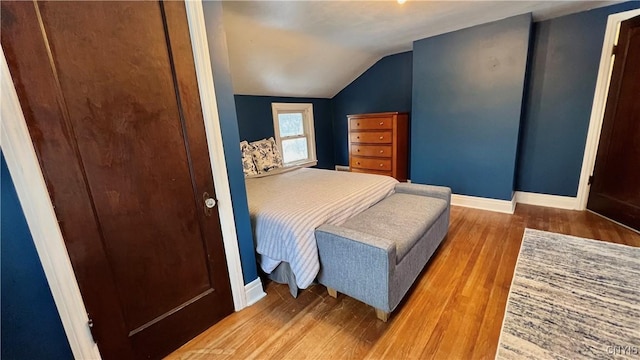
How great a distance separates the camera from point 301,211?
1.81 m

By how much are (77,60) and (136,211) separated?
0.68 metres

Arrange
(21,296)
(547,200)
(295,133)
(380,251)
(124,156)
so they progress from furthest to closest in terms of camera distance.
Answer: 1. (295,133)
2. (547,200)
3. (380,251)
4. (124,156)
5. (21,296)

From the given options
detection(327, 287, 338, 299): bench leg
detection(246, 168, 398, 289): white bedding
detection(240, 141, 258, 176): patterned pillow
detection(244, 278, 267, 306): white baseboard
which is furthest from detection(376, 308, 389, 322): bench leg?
detection(240, 141, 258, 176): patterned pillow

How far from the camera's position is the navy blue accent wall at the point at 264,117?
386 centimetres

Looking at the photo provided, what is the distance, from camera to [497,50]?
2.84 m

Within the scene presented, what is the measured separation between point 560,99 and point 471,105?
0.97 meters

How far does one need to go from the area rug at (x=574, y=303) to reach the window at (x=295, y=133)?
11.8 ft

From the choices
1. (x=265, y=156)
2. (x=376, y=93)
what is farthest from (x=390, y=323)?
(x=376, y=93)

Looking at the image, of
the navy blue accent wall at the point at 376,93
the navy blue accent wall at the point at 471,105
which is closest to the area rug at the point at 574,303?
the navy blue accent wall at the point at 471,105

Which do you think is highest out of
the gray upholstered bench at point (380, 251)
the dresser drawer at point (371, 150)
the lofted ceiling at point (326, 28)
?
the lofted ceiling at point (326, 28)

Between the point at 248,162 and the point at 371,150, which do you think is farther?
the point at 371,150

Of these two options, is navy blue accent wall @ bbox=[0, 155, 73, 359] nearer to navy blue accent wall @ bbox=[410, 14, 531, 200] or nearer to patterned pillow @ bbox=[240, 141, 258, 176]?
patterned pillow @ bbox=[240, 141, 258, 176]

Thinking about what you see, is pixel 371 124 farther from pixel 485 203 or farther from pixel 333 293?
pixel 333 293

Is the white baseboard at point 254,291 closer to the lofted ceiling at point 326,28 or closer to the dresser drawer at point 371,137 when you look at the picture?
the lofted ceiling at point 326,28
